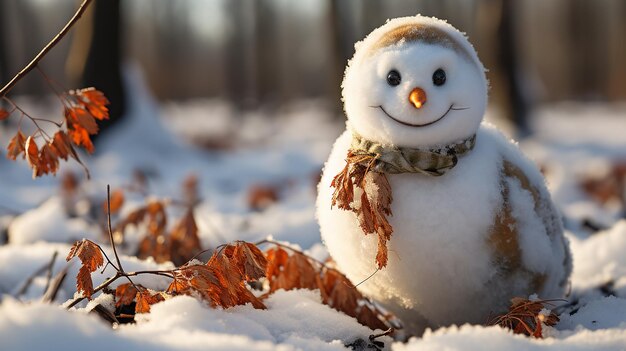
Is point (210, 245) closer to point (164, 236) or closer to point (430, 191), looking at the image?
point (164, 236)

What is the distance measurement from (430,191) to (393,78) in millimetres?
329

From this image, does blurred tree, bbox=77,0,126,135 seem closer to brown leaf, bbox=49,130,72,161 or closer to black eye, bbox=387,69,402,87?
brown leaf, bbox=49,130,72,161

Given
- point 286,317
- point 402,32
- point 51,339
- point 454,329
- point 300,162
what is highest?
point 300,162

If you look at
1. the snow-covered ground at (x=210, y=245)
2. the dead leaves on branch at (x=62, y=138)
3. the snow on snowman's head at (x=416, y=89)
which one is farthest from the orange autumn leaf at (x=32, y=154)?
the snow on snowman's head at (x=416, y=89)

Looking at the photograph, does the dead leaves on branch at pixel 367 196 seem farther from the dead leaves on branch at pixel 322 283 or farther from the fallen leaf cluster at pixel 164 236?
the fallen leaf cluster at pixel 164 236

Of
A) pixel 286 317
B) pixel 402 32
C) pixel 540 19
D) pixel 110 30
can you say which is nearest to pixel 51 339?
pixel 286 317

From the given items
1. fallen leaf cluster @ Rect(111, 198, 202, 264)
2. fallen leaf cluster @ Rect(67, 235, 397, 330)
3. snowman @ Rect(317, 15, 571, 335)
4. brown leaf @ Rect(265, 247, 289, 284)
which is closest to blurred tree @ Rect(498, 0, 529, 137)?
fallen leaf cluster @ Rect(111, 198, 202, 264)

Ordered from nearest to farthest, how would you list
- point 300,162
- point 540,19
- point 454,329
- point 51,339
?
point 51,339, point 454,329, point 300,162, point 540,19

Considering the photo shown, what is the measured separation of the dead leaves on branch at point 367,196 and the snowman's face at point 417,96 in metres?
0.10

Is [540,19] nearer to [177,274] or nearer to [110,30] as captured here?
[110,30]

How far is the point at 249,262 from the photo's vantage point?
1637 mm

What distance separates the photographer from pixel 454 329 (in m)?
1.34

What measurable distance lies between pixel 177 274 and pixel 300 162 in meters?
7.27

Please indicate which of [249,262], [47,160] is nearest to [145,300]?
[249,262]
